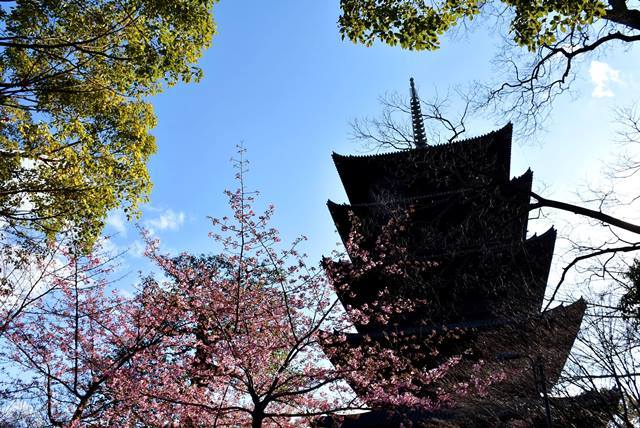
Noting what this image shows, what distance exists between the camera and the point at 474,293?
36.3 feet

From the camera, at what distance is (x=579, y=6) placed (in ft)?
13.6

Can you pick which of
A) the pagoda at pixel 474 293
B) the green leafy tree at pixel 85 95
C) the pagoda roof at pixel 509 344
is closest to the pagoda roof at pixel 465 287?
the pagoda at pixel 474 293

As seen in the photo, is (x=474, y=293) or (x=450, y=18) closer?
(x=450, y=18)

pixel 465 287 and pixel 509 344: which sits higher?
pixel 465 287

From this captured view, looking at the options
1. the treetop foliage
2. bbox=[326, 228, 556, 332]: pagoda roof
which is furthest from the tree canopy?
bbox=[326, 228, 556, 332]: pagoda roof

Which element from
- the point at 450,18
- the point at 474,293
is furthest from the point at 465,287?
the point at 450,18

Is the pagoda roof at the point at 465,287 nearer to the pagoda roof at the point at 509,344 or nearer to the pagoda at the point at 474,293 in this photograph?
the pagoda at the point at 474,293

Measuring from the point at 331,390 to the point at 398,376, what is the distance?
1565 mm

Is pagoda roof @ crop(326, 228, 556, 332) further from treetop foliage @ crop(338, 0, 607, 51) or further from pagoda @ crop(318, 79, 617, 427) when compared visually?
treetop foliage @ crop(338, 0, 607, 51)

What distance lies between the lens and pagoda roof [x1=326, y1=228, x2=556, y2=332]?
30.6 feet

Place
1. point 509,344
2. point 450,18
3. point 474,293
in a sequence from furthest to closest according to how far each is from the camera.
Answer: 1. point 474,293
2. point 509,344
3. point 450,18

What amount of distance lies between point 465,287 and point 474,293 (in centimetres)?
149

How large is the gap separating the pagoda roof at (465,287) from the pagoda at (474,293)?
0.11 feet

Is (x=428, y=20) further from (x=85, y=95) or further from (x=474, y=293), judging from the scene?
(x=474, y=293)
